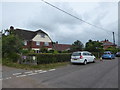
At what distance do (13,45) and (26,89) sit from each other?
41.7ft

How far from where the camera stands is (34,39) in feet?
120

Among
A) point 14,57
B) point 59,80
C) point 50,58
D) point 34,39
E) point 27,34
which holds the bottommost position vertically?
point 59,80

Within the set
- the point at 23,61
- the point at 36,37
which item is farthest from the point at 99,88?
the point at 36,37

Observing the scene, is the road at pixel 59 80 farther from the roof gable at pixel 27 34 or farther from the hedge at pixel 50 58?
the roof gable at pixel 27 34

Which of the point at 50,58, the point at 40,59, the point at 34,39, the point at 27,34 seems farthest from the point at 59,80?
the point at 27,34

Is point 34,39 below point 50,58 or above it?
above

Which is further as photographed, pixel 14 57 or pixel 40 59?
pixel 14 57

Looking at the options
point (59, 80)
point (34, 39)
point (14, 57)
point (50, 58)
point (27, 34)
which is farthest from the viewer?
point (27, 34)

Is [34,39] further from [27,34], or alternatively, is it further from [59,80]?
[59,80]

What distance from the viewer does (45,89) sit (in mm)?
5207

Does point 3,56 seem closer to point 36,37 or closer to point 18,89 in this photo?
point 18,89

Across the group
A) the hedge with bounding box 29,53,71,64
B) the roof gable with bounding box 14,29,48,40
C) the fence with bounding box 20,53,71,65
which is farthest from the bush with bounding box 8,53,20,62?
the roof gable with bounding box 14,29,48,40

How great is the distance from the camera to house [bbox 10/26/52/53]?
116 feet

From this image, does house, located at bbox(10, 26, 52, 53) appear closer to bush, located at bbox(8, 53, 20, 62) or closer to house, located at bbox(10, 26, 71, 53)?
house, located at bbox(10, 26, 71, 53)
